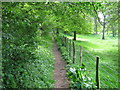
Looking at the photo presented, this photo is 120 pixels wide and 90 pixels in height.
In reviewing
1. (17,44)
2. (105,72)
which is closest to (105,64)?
(105,72)

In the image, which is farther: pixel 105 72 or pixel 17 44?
pixel 105 72

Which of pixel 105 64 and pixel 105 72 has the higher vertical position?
pixel 105 64

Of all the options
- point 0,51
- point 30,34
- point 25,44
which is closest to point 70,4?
point 30,34

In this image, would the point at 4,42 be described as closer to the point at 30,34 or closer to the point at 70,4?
the point at 30,34

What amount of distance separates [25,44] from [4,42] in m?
0.71

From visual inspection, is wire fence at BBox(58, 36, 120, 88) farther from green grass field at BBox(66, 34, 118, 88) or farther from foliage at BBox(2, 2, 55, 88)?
foliage at BBox(2, 2, 55, 88)

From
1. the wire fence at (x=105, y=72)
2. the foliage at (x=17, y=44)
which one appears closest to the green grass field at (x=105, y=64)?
the wire fence at (x=105, y=72)

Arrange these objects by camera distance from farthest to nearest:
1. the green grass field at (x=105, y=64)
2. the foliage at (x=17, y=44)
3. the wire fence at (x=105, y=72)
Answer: the green grass field at (x=105, y=64) → the wire fence at (x=105, y=72) → the foliage at (x=17, y=44)

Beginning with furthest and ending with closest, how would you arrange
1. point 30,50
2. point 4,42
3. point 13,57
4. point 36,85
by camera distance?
point 36,85 < point 30,50 < point 13,57 < point 4,42

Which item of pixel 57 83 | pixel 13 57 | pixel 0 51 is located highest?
pixel 0 51

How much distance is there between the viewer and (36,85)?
15.3ft

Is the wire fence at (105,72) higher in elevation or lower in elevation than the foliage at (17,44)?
lower

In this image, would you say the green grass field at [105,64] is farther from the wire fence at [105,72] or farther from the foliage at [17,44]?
the foliage at [17,44]

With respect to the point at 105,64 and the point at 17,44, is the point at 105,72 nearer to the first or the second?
the point at 105,64
